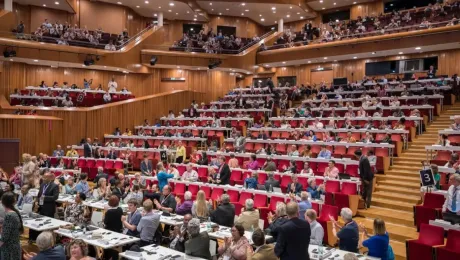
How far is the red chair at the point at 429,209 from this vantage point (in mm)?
7656

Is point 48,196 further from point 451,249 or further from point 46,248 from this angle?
point 451,249

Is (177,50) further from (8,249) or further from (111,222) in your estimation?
(8,249)

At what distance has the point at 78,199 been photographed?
7.22m

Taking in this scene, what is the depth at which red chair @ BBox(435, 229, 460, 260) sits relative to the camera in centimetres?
561

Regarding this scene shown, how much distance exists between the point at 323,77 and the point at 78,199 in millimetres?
19141

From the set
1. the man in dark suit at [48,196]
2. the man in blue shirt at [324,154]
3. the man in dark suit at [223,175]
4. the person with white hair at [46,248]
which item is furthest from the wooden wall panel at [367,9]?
the person with white hair at [46,248]

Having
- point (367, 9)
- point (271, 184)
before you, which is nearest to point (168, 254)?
point (271, 184)

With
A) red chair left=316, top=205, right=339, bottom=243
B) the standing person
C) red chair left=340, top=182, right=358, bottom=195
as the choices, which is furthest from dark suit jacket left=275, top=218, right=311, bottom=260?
red chair left=340, top=182, right=358, bottom=195

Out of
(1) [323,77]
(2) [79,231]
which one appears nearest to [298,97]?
(1) [323,77]

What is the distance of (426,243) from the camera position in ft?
20.3

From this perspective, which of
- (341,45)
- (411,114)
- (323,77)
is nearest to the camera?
(411,114)

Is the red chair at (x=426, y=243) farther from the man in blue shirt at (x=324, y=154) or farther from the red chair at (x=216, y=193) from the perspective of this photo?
the man in blue shirt at (x=324, y=154)

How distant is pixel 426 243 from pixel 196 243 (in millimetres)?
3407

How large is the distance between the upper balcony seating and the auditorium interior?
9cm
